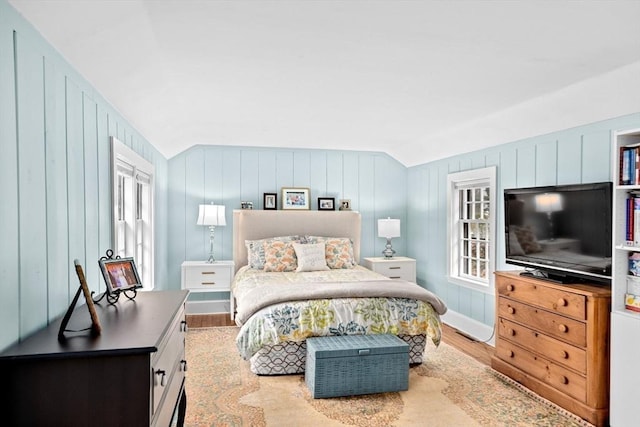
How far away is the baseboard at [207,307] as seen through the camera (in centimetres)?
550

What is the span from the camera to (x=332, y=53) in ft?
8.59

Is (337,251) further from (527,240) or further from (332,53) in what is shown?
(332,53)

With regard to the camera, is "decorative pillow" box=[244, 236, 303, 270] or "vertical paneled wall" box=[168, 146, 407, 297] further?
"vertical paneled wall" box=[168, 146, 407, 297]

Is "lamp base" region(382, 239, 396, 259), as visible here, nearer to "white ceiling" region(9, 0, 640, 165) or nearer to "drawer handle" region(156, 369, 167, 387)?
"white ceiling" region(9, 0, 640, 165)

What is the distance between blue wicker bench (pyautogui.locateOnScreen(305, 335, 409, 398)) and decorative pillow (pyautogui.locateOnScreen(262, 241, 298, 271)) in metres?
1.78

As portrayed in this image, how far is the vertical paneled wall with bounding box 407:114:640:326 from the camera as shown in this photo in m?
3.20

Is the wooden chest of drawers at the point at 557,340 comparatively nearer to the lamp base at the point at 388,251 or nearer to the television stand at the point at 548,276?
the television stand at the point at 548,276

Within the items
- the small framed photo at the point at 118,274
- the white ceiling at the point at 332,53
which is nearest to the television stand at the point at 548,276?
the white ceiling at the point at 332,53

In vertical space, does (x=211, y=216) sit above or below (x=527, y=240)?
above

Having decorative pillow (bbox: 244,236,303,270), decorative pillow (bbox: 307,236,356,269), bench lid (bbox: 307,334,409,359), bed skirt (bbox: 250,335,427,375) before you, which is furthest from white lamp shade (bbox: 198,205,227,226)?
bench lid (bbox: 307,334,409,359)

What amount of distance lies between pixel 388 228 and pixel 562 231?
273 cm

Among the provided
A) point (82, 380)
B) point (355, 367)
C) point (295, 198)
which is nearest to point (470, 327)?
point (355, 367)

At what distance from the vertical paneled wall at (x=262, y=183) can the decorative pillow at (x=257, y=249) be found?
56cm

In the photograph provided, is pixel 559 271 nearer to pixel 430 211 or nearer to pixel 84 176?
pixel 430 211
